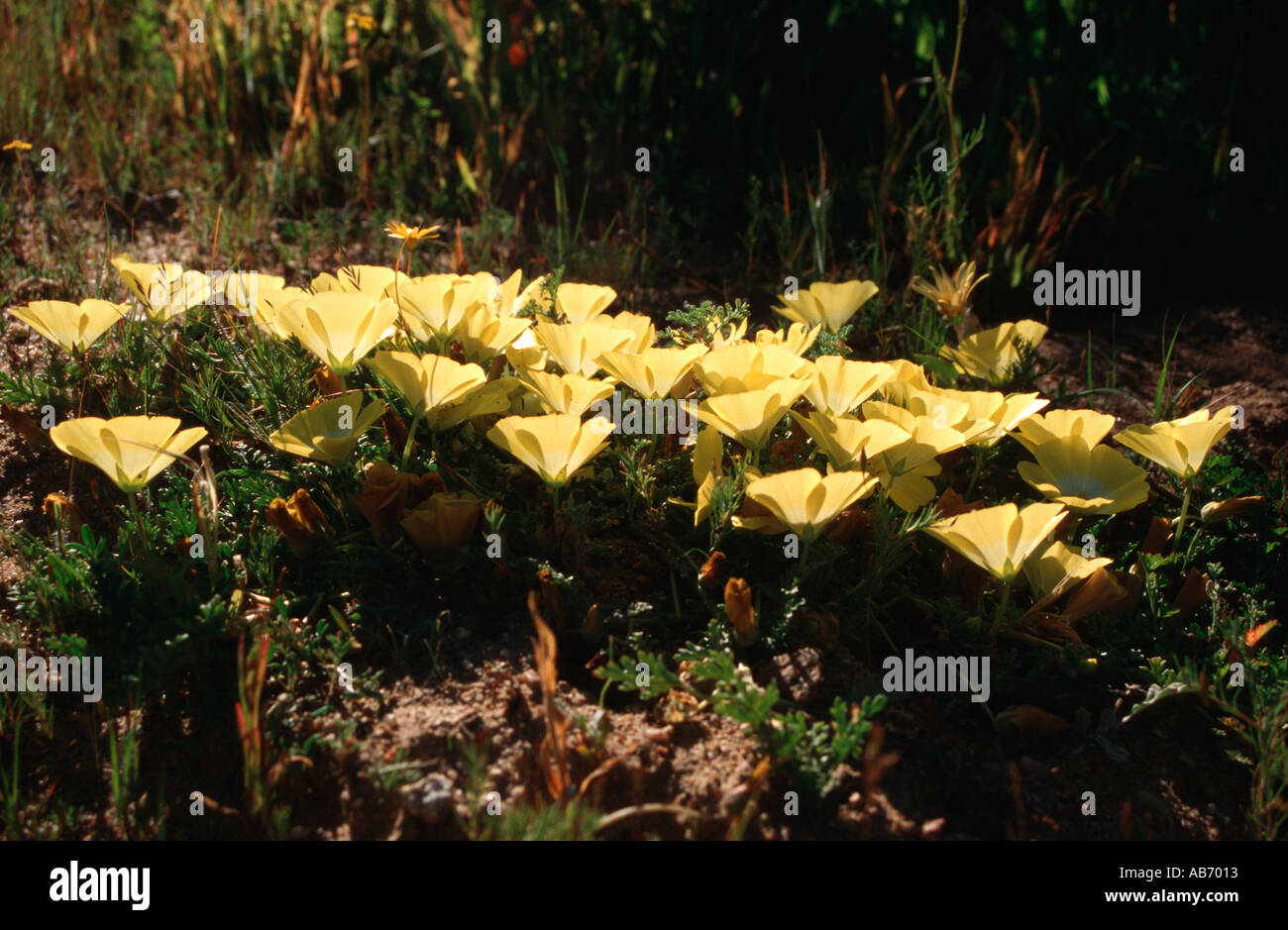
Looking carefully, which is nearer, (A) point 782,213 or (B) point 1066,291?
(B) point 1066,291

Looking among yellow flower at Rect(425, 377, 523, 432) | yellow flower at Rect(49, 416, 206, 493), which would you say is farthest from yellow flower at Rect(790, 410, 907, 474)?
yellow flower at Rect(49, 416, 206, 493)

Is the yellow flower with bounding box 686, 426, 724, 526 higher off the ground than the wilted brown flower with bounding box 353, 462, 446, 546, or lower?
higher

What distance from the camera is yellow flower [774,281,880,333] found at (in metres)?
2.52

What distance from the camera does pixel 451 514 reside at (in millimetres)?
1926

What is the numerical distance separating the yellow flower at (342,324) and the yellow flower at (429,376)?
3.8 inches

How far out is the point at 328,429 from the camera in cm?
195

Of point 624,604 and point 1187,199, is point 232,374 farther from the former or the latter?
point 1187,199

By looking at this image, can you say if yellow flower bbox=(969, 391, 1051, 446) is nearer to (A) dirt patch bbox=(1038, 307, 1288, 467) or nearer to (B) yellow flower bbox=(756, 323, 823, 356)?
(B) yellow flower bbox=(756, 323, 823, 356)

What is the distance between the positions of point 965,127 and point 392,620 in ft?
9.41

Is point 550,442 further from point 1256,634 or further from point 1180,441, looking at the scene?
point 1256,634

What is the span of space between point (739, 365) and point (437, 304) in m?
0.65

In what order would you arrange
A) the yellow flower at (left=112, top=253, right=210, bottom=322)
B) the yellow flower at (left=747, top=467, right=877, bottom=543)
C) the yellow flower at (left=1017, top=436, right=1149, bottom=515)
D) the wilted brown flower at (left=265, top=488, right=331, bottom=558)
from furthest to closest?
the yellow flower at (left=112, top=253, right=210, bottom=322) < the yellow flower at (left=1017, top=436, right=1149, bottom=515) < the wilted brown flower at (left=265, top=488, right=331, bottom=558) < the yellow flower at (left=747, top=467, right=877, bottom=543)

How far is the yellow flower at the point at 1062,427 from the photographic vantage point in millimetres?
2076
